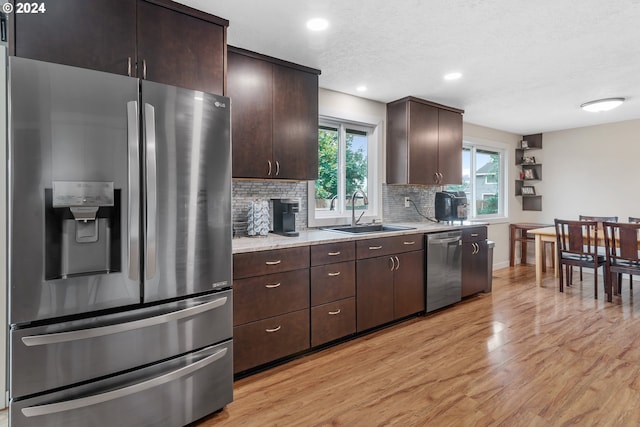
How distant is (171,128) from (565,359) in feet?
10.2

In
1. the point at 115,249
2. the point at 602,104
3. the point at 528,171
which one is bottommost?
the point at 115,249

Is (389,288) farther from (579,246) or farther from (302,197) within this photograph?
(579,246)

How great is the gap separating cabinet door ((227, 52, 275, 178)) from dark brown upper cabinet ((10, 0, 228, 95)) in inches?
16.1

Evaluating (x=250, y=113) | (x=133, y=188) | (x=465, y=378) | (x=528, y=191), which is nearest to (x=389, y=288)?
(x=465, y=378)

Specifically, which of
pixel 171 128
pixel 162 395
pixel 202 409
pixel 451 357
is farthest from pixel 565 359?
pixel 171 128

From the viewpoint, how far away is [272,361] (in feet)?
7.95

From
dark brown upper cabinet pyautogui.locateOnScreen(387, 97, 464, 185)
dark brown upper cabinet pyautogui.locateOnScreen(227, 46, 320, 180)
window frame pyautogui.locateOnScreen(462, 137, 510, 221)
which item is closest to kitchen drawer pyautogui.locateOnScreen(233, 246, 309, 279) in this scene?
dark brown upper cabinet pyautogui.locateOnScreen(227, 46, 320, 180)

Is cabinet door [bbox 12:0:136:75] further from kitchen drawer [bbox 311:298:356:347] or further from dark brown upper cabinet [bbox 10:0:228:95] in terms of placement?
kitchen drawer [bbox 311:298:356:347]

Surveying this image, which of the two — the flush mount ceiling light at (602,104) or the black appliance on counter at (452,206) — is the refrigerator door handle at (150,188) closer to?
the black appliance on counter at (452,206)

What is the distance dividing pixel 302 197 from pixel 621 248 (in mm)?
3587

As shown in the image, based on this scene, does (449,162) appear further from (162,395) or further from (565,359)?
(162,395)

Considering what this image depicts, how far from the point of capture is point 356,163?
3920mm

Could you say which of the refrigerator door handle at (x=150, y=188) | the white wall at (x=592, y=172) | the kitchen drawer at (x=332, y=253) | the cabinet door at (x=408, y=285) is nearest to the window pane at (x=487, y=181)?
the white wall at (x=592, y=172)

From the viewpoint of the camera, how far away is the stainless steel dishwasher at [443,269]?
3459mm
